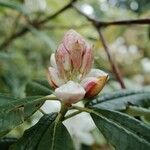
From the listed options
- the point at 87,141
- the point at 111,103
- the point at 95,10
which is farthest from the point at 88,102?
the point at 95,10

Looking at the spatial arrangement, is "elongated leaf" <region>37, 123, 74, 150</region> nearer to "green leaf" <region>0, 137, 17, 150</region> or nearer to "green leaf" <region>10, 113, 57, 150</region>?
"green leaf" <region>10, 113, 57, 150</region>

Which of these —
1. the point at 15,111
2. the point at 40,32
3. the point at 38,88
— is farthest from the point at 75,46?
the point at 40,32

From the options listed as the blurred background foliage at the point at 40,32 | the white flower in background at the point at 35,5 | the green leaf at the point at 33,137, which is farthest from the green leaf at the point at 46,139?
the white flower in background at the point at 35,5

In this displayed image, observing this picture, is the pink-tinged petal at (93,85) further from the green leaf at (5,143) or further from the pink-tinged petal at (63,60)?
the green leaf at (5,143)

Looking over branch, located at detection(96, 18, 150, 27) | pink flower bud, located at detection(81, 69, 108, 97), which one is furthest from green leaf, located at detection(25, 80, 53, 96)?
branch, located at detection(96, 18, 150, 27)

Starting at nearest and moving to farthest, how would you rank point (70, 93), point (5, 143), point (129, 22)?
point (70, 93) → point (5, 143) → point (129, 22)

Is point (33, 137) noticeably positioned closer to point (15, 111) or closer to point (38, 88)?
point (15, 111)
